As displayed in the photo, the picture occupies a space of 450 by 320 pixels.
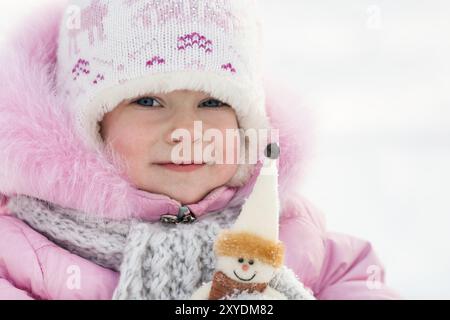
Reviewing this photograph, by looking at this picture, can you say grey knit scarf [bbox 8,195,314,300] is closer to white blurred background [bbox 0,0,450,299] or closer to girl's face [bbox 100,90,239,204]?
girl's face [bbox 100,90,239,204]

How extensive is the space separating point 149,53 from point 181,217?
35 centimetres

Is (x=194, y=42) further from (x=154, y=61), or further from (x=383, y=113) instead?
(x=383, y=113)

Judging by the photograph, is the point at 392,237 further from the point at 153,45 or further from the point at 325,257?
the point at 153,45

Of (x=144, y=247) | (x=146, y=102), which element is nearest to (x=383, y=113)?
(x=146, y=102)

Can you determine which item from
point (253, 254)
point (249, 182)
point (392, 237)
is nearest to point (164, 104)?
point (249, 182)

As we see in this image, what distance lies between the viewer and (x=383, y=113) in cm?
269

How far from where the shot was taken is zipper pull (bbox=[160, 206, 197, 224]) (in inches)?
51.4

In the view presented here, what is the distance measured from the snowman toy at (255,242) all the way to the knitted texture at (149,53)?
33cm

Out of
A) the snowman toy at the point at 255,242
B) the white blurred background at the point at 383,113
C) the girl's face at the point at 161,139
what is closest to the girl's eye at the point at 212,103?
the girl's face at the point at 161,139

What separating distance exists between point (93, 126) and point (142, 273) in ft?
1.12

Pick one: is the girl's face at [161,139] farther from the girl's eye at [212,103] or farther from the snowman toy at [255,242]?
the snowman toy at [255,242]

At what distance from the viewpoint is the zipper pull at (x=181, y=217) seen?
1.31 m

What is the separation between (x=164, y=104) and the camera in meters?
1.32

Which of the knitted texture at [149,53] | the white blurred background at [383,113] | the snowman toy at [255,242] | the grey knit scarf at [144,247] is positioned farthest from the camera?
the white blurred background at [383,113]
